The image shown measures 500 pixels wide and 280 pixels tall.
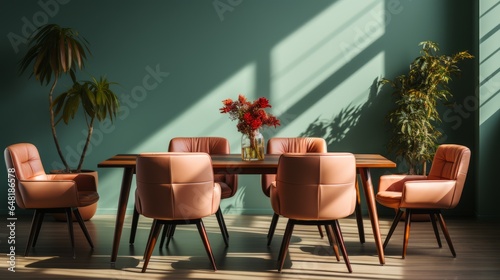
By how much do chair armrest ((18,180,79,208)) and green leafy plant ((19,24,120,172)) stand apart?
4.61 ft

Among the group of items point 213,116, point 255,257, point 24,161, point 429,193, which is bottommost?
point 255,257

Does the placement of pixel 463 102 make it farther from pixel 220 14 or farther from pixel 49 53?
pixel 49 53

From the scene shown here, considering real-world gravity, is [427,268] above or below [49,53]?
below

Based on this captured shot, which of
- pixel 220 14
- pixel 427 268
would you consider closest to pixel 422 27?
pixel 220 14

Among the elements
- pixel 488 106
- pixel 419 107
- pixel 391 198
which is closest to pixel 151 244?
pixel 391 198

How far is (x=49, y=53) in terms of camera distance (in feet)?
20.5

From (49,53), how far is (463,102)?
432 centimetres

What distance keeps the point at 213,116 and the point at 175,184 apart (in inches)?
101

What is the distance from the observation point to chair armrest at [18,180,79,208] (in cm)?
484

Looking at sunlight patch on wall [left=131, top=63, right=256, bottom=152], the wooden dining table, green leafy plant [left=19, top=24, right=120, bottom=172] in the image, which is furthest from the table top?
sunlight patch on wall [left=131, top=63, right=256, bottom=152]

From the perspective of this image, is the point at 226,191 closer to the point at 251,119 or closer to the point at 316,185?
the point at 251,119

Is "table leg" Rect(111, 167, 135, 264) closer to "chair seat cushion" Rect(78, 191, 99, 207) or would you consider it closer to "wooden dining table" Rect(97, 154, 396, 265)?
"wooden dining table" Rect(97, 154, 396, 265)

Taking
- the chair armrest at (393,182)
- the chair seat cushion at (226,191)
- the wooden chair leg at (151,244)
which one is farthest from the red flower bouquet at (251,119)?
Answer: the chair armrest at (393,182)

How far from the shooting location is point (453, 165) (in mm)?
4840
